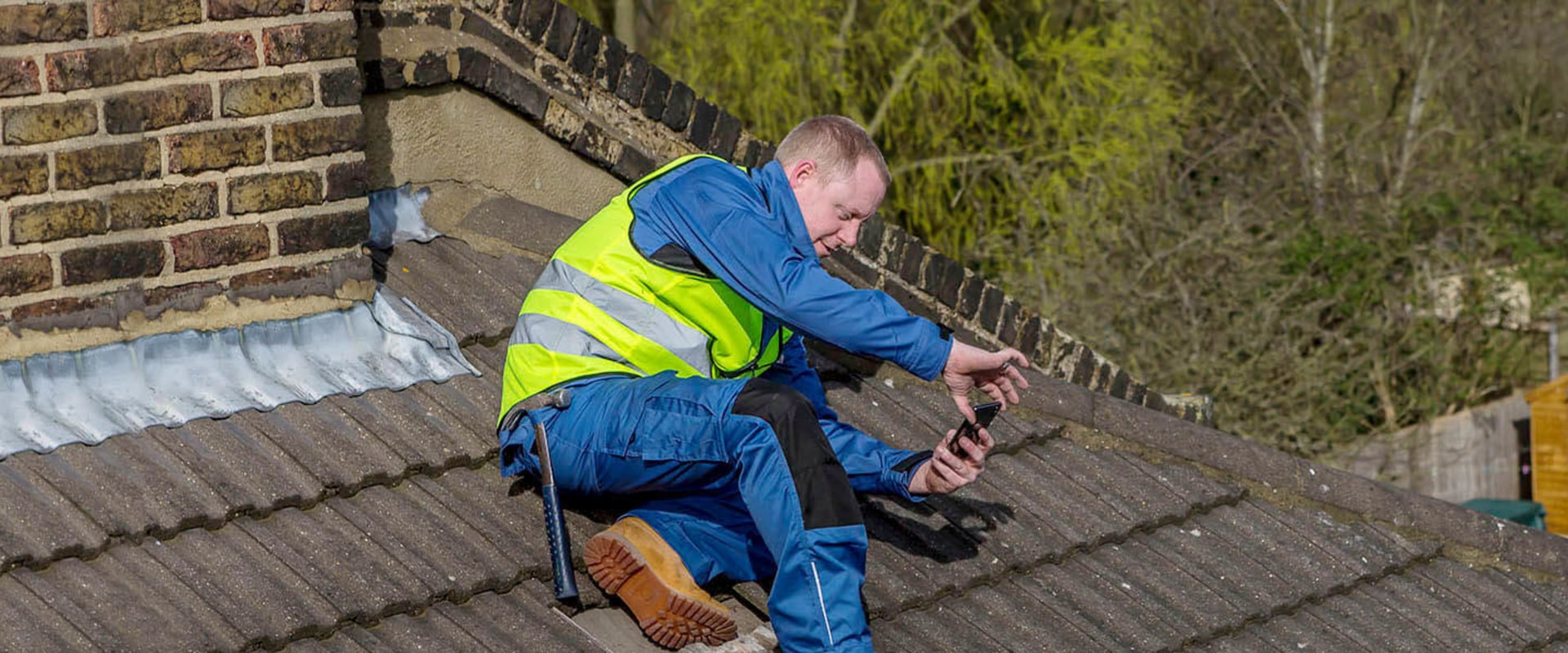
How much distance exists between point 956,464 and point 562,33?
6.94 ft

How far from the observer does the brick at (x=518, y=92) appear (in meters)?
4.62

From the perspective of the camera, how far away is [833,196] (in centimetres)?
355

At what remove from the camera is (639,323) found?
11.4 ft

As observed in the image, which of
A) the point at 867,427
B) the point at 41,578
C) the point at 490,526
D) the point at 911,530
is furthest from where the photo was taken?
the point at 867,427

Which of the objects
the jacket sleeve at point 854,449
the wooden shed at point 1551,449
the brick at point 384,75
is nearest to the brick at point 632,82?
the brick at point 384,75

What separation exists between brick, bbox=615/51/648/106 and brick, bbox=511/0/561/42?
0.30 meters

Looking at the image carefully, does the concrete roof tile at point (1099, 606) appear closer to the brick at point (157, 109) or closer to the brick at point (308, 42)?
the brick at point (308, 42)

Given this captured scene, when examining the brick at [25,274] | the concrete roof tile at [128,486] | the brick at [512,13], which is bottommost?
the concrete roof tile at [128,486]

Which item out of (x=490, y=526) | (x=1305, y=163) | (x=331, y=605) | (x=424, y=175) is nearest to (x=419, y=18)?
(x=424, y=175)

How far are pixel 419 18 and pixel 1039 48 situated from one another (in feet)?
51.0

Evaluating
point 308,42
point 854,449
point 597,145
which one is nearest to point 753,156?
point 597,145

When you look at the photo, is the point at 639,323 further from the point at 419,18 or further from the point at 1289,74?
the point at 1289,74

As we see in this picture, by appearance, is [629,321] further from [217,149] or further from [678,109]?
[678,109]

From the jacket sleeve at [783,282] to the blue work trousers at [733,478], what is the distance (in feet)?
0.57
